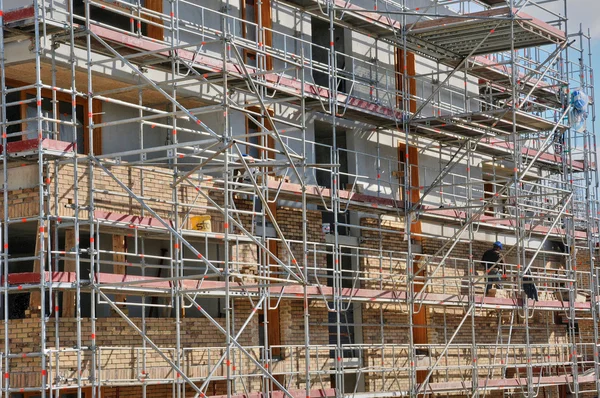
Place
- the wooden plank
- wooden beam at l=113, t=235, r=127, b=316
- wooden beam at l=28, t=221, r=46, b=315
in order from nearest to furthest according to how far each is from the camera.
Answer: wooden beam at l=28, t=221, r=46, b=315
the wooden plank
wooden beam at l=113, t=235, r=127, b=316

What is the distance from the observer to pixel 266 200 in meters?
21.3

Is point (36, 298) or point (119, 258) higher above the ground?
point (119, 258)

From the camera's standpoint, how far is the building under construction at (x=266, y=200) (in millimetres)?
17688

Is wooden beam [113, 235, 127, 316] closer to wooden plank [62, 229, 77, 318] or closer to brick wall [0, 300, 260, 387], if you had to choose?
brick wall [0, 300, 260, 387]

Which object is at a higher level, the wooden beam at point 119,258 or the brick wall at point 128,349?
the wooden beam at point 119,258

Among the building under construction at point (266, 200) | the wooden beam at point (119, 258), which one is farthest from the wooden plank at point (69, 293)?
the wooden beam at point (119, 258)

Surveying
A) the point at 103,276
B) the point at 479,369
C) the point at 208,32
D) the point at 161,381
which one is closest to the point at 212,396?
the point at 161,381

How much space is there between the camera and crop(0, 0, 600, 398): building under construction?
696 inches

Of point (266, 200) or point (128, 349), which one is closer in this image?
point (128, 349)

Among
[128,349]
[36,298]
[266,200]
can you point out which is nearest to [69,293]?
[36,298]

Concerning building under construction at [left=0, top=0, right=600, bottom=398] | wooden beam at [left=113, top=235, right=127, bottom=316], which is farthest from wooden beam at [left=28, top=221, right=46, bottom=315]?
wooden beam at [left=113, top=235, right=127, bottom=316]

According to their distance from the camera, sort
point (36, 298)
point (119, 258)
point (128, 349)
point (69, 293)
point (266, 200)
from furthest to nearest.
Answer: point (266, 200)
point (119, 258)
point (128, 349)
point (69, 293)
point (36, 298)

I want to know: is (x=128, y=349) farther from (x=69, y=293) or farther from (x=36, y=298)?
(x=36, y=298)

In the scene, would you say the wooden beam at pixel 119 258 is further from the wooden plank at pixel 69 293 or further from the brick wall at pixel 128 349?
the wooden plank at pixel 69 293
